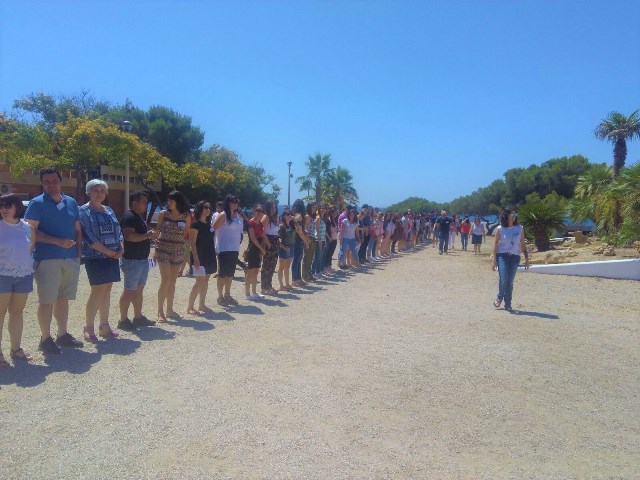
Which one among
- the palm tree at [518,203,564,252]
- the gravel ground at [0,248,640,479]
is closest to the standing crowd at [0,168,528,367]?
the gravel ground at [0,248,640,479]

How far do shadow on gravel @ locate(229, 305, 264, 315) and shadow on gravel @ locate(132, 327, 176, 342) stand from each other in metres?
1.68

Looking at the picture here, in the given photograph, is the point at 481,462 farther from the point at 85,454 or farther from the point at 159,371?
the point at 159,371

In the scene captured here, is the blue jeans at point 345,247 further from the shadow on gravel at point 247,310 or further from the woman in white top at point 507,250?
the shadow on gravel at point 247,310

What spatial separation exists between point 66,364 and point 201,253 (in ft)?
10.7

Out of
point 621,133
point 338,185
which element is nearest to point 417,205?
point 338,185

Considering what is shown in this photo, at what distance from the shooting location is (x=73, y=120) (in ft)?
85.3

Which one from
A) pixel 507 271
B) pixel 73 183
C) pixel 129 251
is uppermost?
pixel 73 183

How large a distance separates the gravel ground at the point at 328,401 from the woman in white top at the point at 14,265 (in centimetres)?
42

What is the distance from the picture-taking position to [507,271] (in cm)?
992

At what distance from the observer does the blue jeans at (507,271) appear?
9891mm

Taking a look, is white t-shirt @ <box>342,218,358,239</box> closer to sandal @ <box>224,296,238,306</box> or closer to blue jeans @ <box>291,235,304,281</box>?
blue jeans @ <box>291,235,304,281</box>

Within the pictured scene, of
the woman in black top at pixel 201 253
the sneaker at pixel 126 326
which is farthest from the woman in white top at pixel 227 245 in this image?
the sneaker at pixel 126 326

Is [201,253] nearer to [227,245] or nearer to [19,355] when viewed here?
[227,245]

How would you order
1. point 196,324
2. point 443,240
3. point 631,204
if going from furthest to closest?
point 443,240 < point 631,204 < point 196,324
